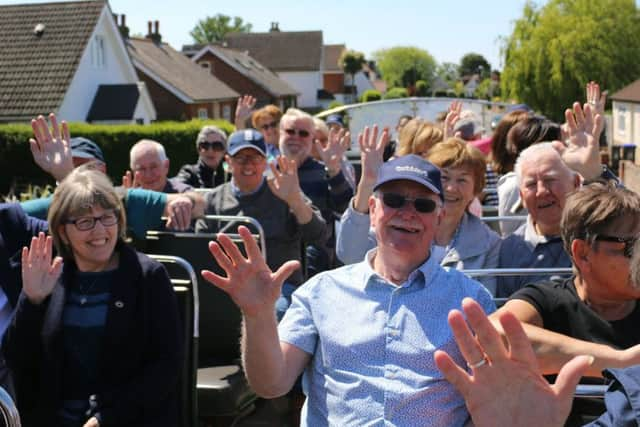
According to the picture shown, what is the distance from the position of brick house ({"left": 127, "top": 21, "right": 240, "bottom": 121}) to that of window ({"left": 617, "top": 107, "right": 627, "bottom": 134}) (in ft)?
73.8

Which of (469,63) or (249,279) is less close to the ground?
(469,63)

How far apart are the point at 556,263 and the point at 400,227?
131cm

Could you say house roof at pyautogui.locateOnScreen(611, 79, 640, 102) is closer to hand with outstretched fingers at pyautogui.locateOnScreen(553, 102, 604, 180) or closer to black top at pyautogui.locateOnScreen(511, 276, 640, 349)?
hand with outstretched fingers at pyautogui.locateOnScreen(553, 102, 604, 180)

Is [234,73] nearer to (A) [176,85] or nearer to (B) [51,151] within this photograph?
(A) [176,85]

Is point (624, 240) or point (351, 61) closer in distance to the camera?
point (624, 240)

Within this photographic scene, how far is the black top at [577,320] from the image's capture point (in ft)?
9.79

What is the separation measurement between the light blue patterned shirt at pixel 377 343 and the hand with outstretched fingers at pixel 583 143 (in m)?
2.07

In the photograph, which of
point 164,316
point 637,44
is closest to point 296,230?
point 164,316

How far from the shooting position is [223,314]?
5.07 m

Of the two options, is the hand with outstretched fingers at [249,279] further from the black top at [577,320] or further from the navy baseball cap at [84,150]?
the navy baseball cap at [84,150]

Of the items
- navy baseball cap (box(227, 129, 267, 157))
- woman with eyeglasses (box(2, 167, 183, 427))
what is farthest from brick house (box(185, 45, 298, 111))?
woman with eyeglasses (box(2, 167, 183, 427))

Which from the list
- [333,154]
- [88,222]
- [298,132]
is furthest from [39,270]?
[298,132]

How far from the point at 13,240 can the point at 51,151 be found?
119 cm

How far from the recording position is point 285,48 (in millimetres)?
90750
